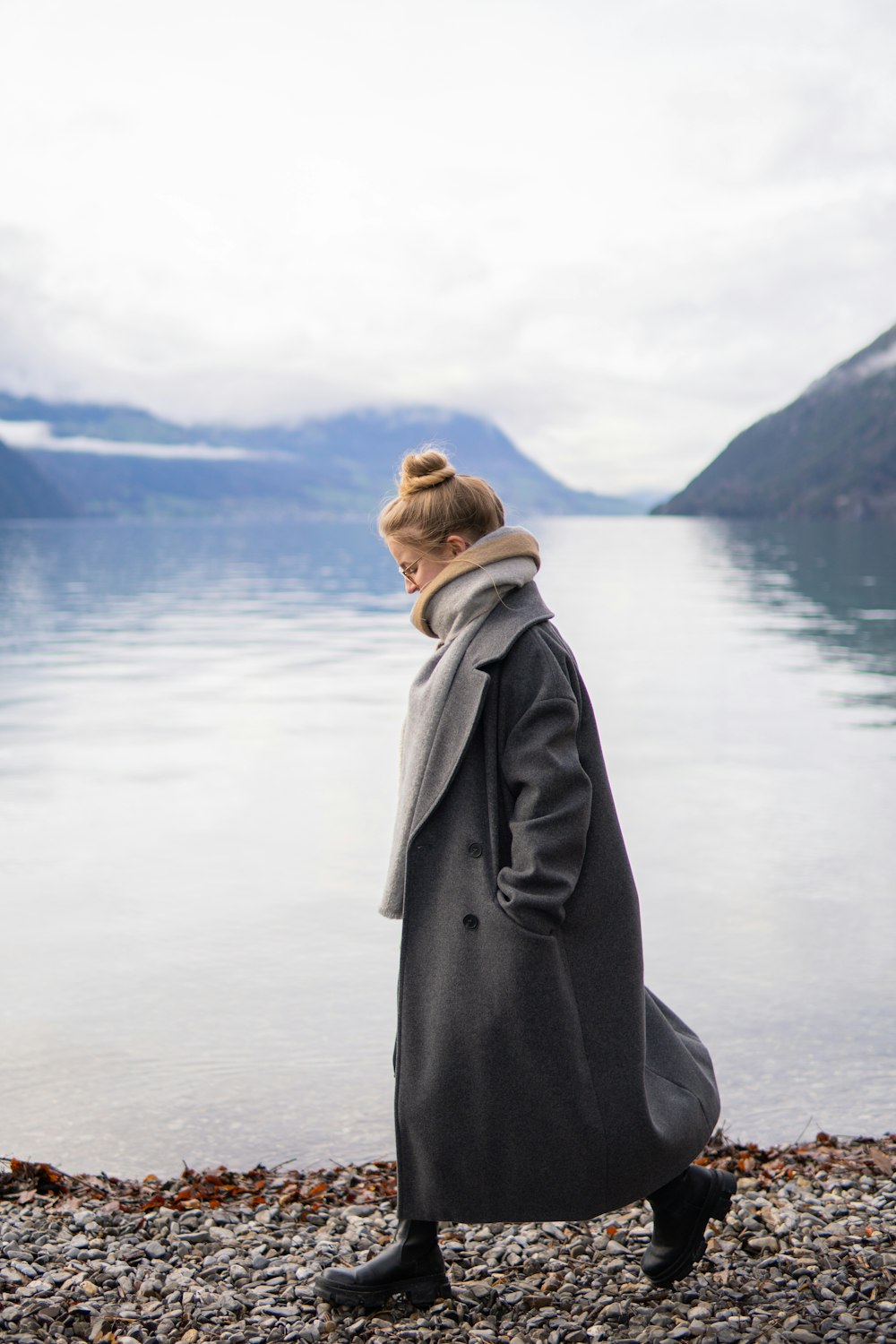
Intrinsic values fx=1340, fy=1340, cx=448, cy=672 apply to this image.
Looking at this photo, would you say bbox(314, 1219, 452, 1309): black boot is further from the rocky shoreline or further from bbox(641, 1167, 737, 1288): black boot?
bbox(641, 1167, 737, 1288): black boot

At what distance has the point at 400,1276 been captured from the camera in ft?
11.7

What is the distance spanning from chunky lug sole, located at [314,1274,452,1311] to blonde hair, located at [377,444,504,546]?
6.50ft

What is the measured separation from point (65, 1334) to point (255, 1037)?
3066mm

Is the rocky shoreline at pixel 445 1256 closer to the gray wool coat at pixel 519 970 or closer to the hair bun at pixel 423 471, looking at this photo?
the gray wool coat at pixel 519 970

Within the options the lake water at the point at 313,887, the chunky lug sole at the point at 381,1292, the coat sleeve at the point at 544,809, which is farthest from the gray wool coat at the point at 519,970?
the lake water at the point at 313,887

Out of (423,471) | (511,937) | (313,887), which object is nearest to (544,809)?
(511,937)

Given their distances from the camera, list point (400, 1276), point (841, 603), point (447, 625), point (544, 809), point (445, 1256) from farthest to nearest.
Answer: point (841, 603) → point (445, 1256) → point (400, 1276) → point (447, 625) → point (544, 809)

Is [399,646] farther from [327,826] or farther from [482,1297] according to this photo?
[482,1297]

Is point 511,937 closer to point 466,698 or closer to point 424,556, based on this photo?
point 466,698

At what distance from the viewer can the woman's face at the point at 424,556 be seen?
3.51 m

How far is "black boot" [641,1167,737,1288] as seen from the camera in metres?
3.61

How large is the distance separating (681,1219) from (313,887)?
5.54 metres

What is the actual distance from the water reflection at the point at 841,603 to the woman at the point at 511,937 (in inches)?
509

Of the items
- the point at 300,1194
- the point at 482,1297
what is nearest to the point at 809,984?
the point at 300,1194
